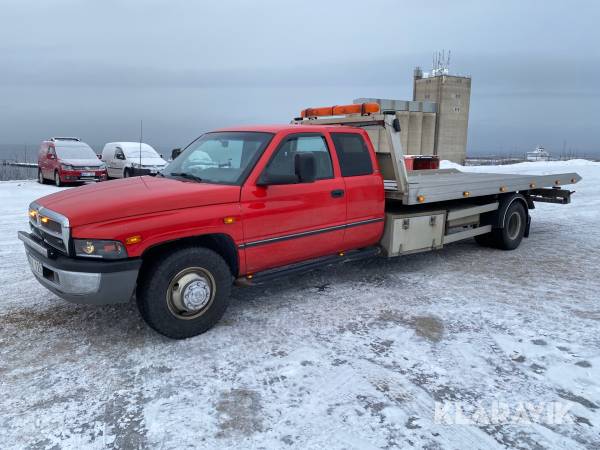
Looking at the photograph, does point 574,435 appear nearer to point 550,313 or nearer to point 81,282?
point 550,313

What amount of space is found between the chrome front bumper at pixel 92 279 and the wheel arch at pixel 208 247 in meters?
0.25

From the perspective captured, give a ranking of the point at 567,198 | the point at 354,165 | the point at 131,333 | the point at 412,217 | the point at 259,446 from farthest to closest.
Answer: the point at 567,198 < the point at 412,217 < the point at 354,165 < the point at 131,333 < the point at 259,446

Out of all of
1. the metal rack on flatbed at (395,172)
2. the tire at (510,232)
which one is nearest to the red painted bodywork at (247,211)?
the metal rack on flatbed at (395,172)

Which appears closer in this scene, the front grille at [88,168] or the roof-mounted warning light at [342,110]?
the roof-mounted warning light at [342,110]

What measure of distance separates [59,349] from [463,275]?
4841mm

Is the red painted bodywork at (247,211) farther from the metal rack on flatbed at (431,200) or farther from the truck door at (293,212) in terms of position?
the metal rack on flatbed at (431,200)

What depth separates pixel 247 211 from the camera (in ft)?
15.1

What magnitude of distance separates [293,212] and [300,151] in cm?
72

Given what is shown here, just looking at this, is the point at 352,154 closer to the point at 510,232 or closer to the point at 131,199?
the point at 131,199

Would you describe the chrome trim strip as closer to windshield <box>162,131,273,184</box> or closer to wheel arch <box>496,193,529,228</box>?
windshield <box>162,131,273,184</box>

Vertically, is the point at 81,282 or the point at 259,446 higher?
the point at 81,282

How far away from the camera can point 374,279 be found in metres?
6.21

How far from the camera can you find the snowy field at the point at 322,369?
306 cm

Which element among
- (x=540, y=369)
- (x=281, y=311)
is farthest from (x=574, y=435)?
(x=281, y=311)
